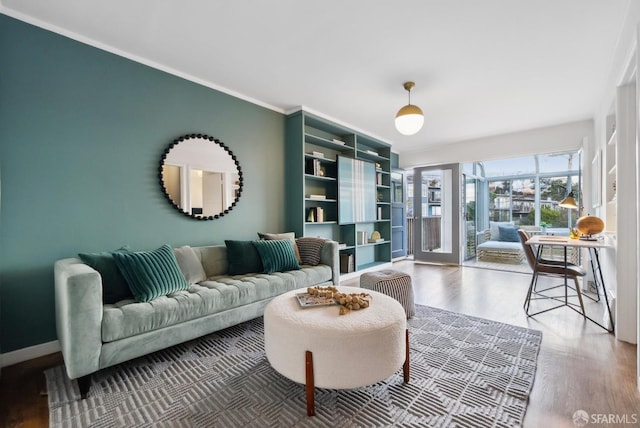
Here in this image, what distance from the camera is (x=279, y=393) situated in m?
1.68

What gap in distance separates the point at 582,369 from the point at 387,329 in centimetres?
146

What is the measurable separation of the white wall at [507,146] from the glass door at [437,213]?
23cm

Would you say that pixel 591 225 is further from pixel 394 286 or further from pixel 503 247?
pixel 503 247

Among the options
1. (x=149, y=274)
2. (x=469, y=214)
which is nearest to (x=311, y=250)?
→ (x=149, y=274)

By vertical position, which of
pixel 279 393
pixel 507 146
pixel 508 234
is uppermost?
pixel 507 146

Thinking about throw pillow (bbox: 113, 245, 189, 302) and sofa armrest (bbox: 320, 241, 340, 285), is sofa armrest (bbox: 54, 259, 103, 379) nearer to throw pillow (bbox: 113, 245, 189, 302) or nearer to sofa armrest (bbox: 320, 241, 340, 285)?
throw pillow (bbox: 113, 245, 189, 302)

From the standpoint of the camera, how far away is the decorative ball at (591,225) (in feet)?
9.24

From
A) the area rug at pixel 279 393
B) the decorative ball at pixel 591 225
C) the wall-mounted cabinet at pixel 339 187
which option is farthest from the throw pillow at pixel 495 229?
the area rug at pixel 279 393

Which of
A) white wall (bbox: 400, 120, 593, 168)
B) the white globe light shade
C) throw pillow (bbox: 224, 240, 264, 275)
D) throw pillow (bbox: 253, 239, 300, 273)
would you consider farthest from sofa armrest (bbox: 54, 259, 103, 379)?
white wall (bbox: 400, 120, 593, 168)

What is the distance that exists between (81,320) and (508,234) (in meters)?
7.76

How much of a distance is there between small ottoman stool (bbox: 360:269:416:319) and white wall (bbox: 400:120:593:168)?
3867 millimetres

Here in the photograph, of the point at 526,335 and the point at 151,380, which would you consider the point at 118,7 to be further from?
the point at 526,335

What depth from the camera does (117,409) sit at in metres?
1.58

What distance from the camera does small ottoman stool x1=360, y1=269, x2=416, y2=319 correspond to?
2.71 meters
